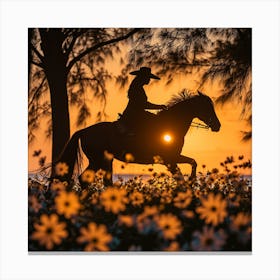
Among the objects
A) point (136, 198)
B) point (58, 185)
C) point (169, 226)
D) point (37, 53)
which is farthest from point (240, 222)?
point (37, 53)

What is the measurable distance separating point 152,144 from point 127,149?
22cm

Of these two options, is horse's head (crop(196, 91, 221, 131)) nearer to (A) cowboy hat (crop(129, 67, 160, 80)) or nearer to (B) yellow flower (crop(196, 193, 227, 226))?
(A) cowboy hat (crop(129, 67, 160, 80))

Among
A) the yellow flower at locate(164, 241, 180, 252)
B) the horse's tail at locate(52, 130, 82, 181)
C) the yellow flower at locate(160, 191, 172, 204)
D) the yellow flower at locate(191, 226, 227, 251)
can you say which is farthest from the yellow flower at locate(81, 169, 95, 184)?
the yellow flower at locate(191, 226, 227, 251)

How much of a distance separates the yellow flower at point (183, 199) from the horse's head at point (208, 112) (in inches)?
23.2

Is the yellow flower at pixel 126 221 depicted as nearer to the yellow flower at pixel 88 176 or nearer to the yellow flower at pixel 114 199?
the yellow flower at pixel 114 199

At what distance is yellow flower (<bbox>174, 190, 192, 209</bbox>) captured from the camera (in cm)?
549

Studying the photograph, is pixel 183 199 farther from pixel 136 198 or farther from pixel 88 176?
pixel 88 176

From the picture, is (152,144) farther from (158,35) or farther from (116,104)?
(158,35)

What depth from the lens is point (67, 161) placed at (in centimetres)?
559

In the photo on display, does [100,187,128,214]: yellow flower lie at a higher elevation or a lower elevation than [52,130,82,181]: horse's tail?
lower

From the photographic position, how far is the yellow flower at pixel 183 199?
18.0ft

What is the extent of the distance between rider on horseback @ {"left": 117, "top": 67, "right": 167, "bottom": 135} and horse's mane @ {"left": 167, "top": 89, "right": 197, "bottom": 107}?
0.24ft
